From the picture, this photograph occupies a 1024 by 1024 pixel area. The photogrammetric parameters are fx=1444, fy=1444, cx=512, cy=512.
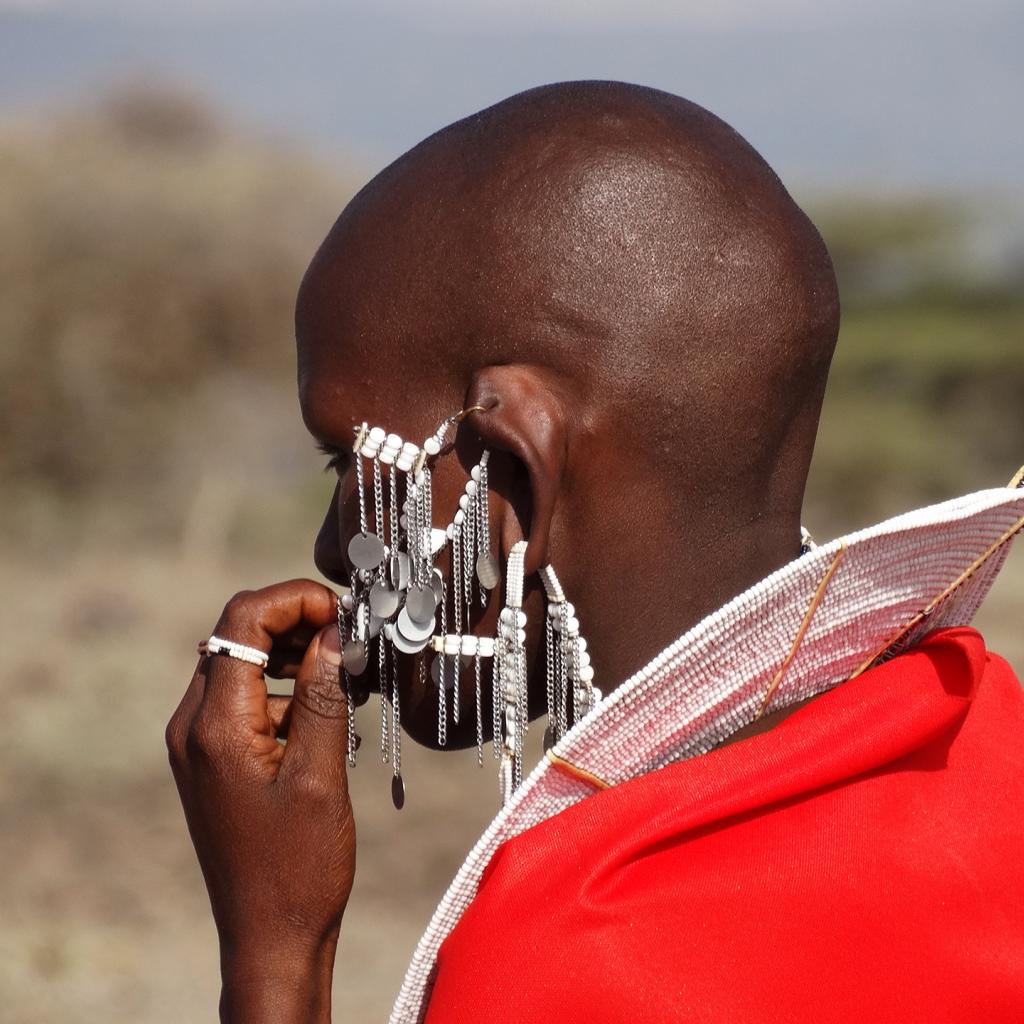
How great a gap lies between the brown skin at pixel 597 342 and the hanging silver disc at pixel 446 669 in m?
0.06

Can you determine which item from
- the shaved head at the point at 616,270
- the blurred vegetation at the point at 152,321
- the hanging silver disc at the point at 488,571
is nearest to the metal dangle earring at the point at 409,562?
the hanging silver disc at the point at 488,571

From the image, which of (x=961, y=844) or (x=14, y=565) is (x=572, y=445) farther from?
(x=14, y=565)

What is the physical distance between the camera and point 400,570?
5.57 ft

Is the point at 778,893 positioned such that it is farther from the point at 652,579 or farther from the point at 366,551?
the point at 366,551

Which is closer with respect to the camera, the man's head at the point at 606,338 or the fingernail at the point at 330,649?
the man's head at the point at 606,338

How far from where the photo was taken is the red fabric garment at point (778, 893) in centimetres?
134

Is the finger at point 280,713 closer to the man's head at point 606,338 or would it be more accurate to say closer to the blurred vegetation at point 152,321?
the man's head at point 606,338

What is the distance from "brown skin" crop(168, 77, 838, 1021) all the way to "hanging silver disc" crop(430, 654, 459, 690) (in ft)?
0.21

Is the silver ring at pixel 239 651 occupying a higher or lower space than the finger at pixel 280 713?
higher

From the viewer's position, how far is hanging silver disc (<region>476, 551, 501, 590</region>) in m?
1.65

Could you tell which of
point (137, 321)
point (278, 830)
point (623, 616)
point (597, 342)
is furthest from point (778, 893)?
point (137, 321)

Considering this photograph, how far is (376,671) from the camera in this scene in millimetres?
1846

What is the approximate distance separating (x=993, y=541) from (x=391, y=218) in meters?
0.77

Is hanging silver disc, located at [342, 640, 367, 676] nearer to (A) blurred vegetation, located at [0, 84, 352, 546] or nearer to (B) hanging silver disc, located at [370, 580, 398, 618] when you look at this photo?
(B) hanging silver disc, located at [370, 580, 398, 618]
